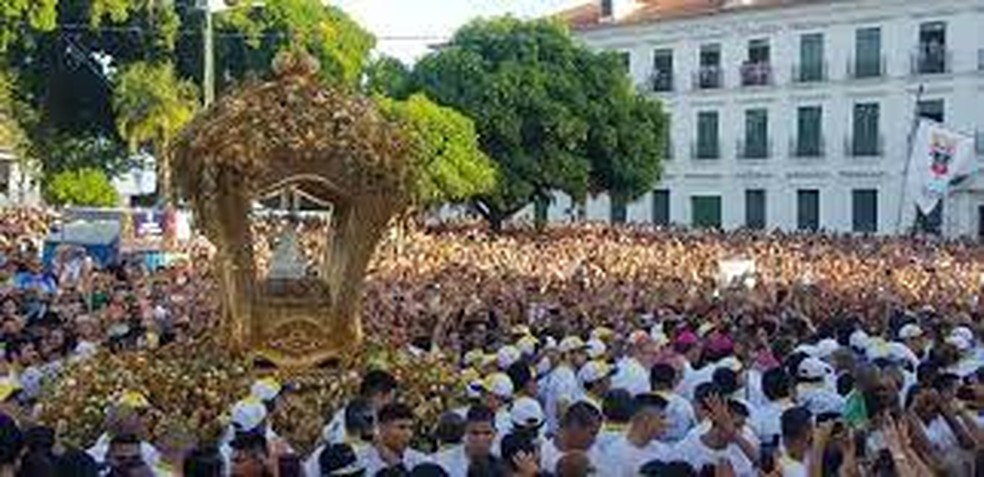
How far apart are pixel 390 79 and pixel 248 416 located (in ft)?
118

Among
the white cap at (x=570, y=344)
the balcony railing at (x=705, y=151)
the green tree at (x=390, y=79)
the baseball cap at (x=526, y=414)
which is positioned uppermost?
the green tree at (x=390, y=79)

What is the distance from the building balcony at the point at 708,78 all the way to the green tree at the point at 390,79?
13.8 meters

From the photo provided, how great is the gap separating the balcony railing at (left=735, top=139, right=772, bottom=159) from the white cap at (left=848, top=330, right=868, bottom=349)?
1687 inches

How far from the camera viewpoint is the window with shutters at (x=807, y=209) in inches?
2133

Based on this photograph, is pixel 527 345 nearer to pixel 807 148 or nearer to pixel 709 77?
pixel 807 148

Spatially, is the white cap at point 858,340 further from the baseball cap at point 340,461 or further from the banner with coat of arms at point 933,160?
the banner with coat of arms at point 933,160

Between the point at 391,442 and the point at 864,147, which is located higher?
the point at 864,147

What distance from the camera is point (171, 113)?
4266cm

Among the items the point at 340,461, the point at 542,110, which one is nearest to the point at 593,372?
the point at 340,461

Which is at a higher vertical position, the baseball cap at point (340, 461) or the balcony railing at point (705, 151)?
the balcony railing at point (705, 151)

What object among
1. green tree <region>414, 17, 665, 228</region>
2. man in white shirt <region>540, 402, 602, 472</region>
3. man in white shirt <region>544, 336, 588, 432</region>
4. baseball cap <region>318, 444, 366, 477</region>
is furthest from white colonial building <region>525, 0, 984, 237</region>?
baseball cap <region>318, 444, 366, 477</region>

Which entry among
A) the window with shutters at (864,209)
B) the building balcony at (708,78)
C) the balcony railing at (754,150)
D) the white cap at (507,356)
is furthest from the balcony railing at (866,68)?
the white cap at (507,356)

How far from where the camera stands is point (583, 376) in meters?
11.0

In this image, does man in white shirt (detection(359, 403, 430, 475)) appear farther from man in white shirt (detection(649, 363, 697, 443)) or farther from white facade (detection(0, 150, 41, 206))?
white facade (detection(0, 150, 41, 206))
